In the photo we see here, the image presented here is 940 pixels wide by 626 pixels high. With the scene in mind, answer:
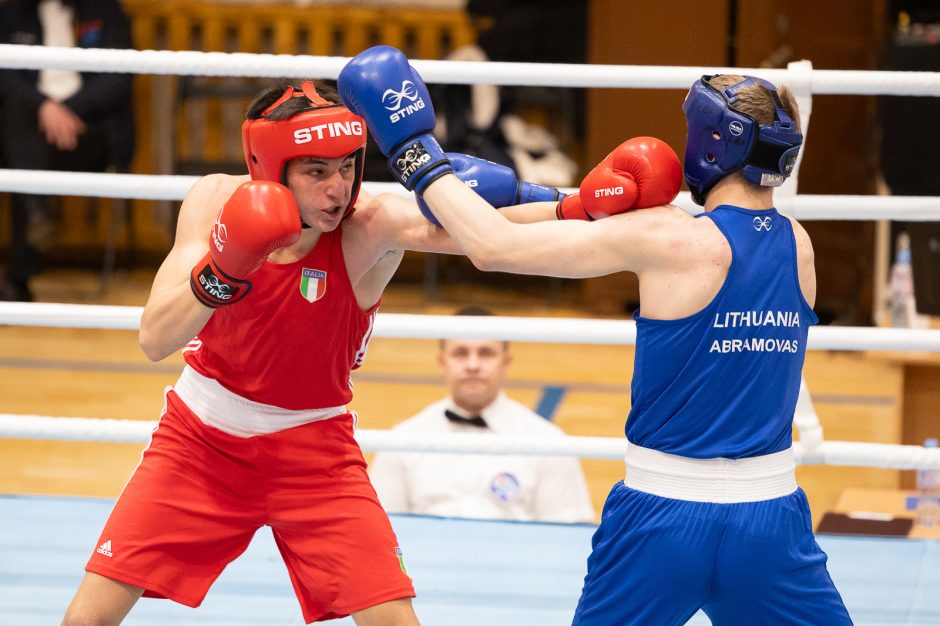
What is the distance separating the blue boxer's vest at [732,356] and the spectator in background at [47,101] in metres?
5.37

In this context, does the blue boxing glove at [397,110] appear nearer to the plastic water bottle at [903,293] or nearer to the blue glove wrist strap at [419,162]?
the blue glove wrist strap at [419,162]

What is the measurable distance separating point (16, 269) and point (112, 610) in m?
5.21

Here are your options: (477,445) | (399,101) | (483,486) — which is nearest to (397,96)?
(399,101)

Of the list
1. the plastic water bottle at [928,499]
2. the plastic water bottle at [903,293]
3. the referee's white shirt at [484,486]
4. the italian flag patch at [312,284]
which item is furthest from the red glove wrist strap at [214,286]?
the plastic water bottle at [903,293]

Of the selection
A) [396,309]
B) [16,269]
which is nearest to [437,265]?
[396,309]

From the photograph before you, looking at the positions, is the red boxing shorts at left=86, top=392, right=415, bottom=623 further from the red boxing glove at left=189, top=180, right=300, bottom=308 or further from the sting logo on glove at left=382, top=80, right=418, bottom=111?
the sting logo on glove at left=382, top=80, right=418, bottom=111

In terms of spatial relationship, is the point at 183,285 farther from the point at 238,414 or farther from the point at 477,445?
the point at 477,445

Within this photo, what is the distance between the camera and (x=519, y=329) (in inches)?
A: 119

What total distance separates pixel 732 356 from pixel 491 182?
1.94 ft

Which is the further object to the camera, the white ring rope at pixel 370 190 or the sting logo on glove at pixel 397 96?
the white ring rope at pixel 370 190

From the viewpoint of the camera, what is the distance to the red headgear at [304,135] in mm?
2328

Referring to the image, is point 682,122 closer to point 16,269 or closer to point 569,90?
point 569,90

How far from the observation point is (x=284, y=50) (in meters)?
8.57

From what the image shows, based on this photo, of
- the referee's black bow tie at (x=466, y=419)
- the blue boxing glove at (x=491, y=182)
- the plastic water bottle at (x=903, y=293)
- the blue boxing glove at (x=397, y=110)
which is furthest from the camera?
the plastic water bottle at (x=903, y=293)
